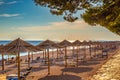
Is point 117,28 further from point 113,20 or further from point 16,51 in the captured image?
point 16,51

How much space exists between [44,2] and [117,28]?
4880 mm

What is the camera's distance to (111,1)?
1178cm

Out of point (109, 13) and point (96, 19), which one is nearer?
point (109, 13)

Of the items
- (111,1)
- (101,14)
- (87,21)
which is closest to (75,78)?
(87,21)

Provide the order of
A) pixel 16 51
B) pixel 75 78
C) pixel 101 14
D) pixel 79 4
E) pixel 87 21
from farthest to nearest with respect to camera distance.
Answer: pixel 75 78 → pixel 87 21 → pixel 101 14 → pixel 79 4 → pixel 16 51

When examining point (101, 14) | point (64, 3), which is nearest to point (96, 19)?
point (101, 14)

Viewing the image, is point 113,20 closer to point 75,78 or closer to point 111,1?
point 111,1

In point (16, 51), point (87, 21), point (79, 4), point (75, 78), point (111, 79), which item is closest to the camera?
point (111, 79)

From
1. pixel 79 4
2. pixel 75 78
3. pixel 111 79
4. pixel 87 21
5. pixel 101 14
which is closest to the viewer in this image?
pixel 111 79

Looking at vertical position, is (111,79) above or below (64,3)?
below

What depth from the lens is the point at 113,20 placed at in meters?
12.7

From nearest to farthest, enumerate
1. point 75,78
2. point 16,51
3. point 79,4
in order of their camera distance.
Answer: point 16,51, point 79,4, point 75,78

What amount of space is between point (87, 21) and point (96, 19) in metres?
1.01

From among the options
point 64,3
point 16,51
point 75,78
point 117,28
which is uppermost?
point 64,3
